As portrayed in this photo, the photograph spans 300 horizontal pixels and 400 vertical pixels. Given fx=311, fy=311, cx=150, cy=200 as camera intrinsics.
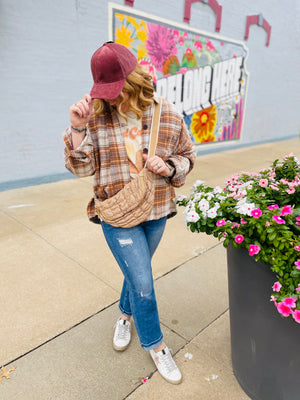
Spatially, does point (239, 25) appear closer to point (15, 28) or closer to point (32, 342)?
point (15, 28)

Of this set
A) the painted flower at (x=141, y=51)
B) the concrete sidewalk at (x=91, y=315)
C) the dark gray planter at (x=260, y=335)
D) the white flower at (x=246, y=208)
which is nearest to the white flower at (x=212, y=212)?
the white flower at (x=246, y=208)

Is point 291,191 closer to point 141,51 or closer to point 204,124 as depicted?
point 141,51

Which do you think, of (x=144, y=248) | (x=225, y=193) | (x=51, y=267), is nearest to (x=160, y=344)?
(x=144, y=248)

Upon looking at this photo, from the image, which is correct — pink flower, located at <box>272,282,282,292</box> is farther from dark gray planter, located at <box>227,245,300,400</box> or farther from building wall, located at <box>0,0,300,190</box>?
building wall, located at <box>0,0,300,190</box>

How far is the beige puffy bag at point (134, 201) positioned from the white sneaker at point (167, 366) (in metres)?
0.87

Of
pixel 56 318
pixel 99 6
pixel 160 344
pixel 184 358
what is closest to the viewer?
pixel 160 344

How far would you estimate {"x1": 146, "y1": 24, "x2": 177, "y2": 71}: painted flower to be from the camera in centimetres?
673

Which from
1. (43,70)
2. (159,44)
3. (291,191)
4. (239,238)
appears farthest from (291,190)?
(159,44)

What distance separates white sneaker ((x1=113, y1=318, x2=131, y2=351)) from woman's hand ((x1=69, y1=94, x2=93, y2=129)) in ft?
4.57

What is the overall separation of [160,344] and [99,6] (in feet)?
19.3

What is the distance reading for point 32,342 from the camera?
2.12 m

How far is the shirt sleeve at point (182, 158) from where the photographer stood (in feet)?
5.56

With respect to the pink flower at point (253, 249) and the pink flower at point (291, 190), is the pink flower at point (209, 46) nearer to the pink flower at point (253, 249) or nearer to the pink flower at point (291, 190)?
the pink flower at point (291, 190)

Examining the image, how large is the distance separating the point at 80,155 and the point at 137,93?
42 centimetres
